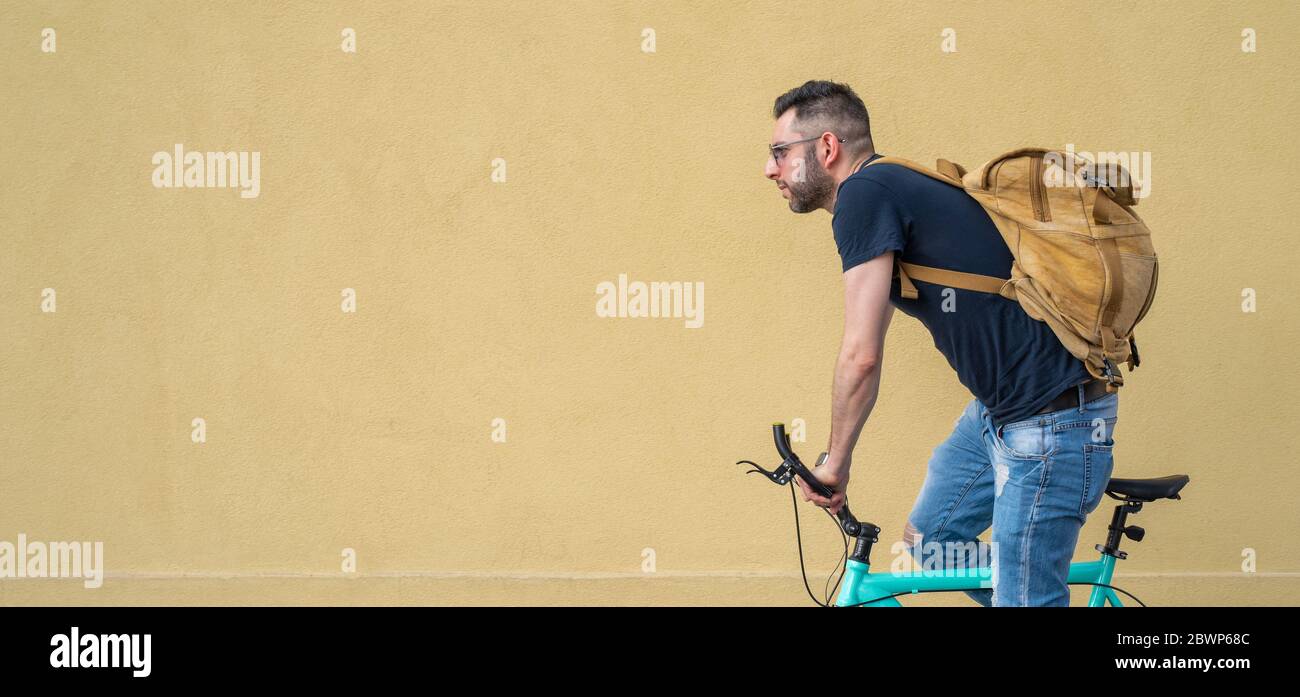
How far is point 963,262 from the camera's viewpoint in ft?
8.81

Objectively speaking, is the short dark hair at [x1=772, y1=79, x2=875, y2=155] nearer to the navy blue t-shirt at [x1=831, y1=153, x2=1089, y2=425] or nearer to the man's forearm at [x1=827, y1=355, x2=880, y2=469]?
the navy blue t-shirt at [x1=831, y1=153, x2=1089, y2=425]

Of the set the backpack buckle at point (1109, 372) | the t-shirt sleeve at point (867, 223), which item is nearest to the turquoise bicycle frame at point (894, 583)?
the backpack buckle at point (1109, 372)

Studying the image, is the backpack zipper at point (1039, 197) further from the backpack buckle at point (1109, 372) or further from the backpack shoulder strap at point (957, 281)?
the backpack buckle at point (1109, 372)

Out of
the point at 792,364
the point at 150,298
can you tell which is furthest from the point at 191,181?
the point at 792,364

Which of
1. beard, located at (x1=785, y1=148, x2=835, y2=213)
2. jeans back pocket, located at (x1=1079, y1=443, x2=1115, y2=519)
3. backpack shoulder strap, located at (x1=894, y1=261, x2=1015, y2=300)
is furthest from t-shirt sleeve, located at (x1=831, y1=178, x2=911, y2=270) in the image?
jeans back pocket, located at (x1=1079, y1=443, x2=1115, y2=519)

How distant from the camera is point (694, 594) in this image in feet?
14.7

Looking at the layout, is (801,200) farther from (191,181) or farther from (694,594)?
(191,181)

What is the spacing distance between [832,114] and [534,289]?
189cm

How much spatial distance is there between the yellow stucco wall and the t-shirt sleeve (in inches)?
70.4

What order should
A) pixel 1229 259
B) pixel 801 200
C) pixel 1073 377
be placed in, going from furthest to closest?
pixel 1229 259
pixel 801 200
pixel 1073 377

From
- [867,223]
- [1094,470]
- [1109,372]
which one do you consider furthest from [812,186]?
[1094,470]

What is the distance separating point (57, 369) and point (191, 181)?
935 mm

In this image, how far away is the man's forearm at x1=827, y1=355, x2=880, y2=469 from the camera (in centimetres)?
266

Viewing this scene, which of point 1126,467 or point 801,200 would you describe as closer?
point 801,200
